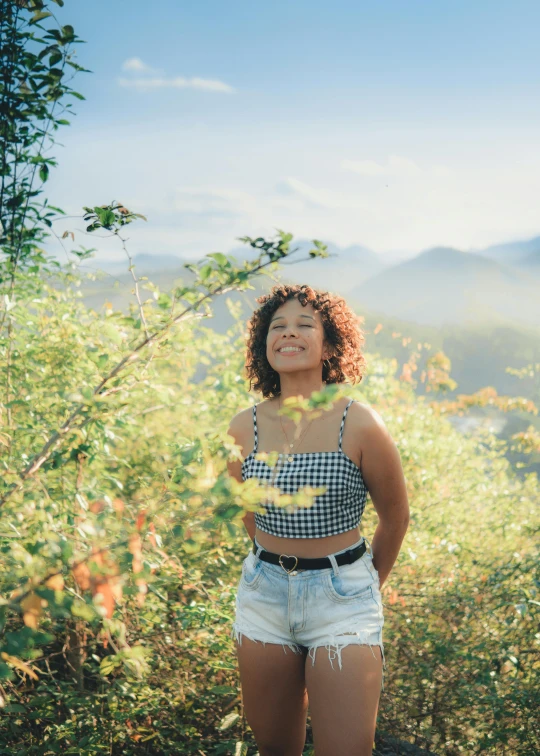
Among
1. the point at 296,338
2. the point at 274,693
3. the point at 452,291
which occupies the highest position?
the point at 452,291

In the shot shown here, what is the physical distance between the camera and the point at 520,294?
12.9m

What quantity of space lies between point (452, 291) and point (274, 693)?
12.0 m

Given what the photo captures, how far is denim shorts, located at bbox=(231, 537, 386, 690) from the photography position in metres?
1.81

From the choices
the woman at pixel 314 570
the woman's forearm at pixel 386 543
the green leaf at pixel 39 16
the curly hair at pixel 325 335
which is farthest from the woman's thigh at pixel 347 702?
the green leaf at pixel 39 16

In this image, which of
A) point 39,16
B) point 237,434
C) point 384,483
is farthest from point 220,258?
point 39,16

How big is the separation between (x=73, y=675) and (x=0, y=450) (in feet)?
3.31

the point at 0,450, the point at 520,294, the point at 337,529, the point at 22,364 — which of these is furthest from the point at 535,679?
the point at 520,294

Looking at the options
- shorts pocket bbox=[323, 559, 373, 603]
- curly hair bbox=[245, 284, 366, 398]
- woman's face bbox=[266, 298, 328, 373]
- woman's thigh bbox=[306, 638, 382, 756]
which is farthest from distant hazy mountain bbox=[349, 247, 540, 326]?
woman's thigh bbox=[306, 638, 382, 756]

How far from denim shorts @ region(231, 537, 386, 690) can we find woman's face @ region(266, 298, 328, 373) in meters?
0.59

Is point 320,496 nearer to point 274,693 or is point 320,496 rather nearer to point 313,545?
point 313,545

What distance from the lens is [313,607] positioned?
1843 mm

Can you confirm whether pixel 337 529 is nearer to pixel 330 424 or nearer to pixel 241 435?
pixel 330 424

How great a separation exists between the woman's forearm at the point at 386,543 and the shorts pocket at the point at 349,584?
27 cm

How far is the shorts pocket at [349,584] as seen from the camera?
6.03 ft
